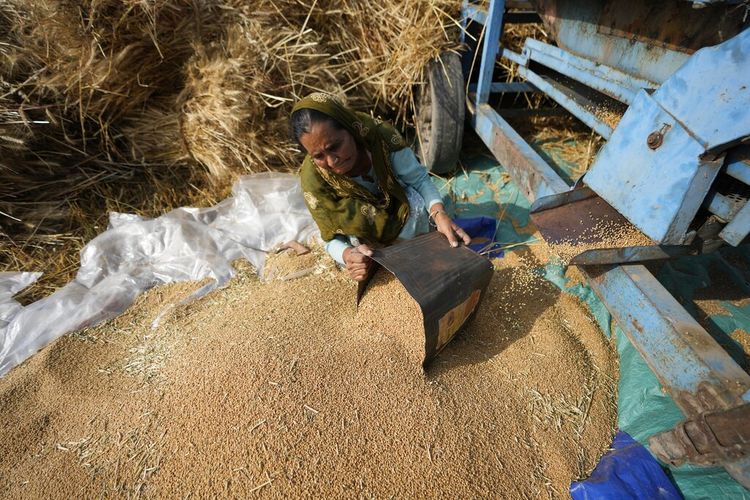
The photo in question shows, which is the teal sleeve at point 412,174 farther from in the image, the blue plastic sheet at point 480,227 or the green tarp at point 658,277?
the green tarp at point 658,277

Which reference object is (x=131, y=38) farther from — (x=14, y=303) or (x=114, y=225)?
(x=14, y=303)

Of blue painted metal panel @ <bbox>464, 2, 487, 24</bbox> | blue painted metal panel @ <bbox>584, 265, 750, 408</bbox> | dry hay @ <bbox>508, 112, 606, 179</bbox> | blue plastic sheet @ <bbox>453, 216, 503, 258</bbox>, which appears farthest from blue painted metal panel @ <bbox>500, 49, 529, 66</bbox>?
blue painted metal panel @ <bbox>584, 265, 750, 408</bbox>

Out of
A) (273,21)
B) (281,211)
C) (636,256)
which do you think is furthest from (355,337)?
(273,21)

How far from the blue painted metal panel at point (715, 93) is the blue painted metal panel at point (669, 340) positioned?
509mm

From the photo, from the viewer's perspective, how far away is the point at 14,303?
7.32 feet

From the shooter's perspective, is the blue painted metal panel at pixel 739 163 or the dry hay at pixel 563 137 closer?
the blue painted metal panel at pixel 739 163

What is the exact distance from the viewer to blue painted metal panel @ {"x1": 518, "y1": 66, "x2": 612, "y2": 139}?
1.76 metres

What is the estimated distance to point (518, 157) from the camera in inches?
84.6

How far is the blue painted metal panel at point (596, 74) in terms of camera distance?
1.62 meters

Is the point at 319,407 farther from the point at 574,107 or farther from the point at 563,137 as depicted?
the point at 563,137

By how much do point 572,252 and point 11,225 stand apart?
3.49 m

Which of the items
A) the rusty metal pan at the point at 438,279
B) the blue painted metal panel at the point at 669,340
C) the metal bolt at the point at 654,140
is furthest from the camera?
the rusty metal pan at the point at 438,279

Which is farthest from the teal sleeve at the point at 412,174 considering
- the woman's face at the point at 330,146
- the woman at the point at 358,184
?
the woman's face at the point at 330,146

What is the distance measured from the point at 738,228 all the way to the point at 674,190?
20 cm
